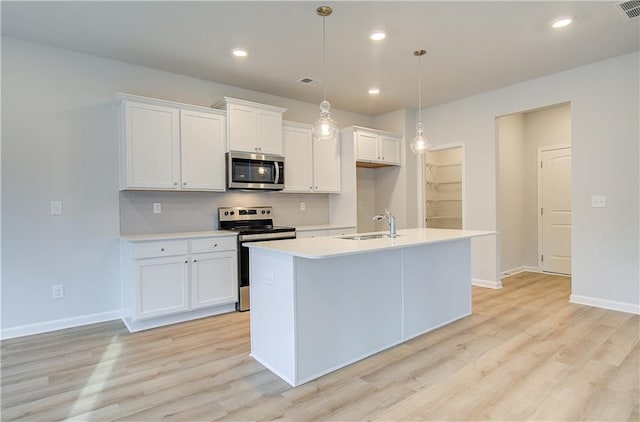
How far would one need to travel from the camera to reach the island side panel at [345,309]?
2355 millimetres

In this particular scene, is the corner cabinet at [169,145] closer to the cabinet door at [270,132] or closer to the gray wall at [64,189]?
the gray wall at [64,189]

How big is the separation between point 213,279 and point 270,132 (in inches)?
71.7

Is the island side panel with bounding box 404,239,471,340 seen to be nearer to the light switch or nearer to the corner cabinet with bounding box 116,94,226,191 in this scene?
the light switch

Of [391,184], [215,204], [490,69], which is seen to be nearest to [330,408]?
[215,204]

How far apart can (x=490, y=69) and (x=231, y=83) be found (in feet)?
Result: 9.77

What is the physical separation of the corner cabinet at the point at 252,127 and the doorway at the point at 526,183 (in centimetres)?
349

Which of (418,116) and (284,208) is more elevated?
(418,116)

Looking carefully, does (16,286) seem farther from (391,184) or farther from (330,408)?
(391,184)

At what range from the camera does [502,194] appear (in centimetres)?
560

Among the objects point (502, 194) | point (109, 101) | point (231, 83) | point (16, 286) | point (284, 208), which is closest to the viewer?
point (16, 286)

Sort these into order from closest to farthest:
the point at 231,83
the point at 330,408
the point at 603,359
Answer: the point at 330,408, the point at 603,359, the point at 231,83

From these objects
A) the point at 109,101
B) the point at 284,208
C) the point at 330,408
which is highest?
the point at 109,101

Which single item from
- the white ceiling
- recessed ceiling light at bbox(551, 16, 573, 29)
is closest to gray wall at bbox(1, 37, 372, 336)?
the white ceiling

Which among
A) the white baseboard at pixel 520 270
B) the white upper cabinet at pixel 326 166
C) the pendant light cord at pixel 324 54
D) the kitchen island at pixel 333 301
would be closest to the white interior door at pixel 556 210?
the white baseboard at pixel 520 270
